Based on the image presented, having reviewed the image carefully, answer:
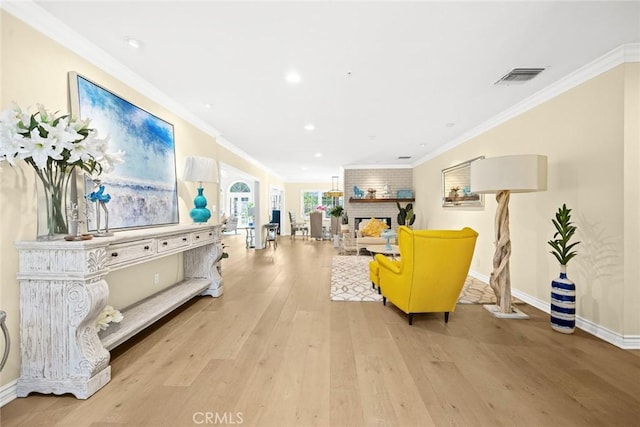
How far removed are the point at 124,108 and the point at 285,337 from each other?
2650 millimetres

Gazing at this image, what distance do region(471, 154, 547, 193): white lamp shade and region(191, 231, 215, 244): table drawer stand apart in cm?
328

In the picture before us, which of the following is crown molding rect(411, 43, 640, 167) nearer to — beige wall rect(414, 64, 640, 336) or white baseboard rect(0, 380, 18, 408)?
beige wall rect(414, 64, 640, 336)

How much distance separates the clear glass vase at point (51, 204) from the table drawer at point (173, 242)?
71cm

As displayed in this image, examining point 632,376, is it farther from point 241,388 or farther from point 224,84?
point 224,84

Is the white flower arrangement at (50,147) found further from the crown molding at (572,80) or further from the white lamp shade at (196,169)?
the crown molding at (572,80)

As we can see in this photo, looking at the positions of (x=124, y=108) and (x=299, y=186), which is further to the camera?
(x=299, y=186)

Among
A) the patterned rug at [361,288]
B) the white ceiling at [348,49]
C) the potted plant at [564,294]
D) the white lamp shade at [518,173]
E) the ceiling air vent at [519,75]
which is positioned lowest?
the patterned rug at [361,288]

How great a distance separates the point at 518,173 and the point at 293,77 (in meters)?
2.45

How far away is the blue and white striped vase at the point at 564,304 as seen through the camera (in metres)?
2.63

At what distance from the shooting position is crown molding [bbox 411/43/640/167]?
2.37 m

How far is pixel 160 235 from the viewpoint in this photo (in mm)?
2570

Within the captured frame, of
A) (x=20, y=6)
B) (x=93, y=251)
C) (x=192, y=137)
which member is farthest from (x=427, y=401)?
(x=192, y=137)

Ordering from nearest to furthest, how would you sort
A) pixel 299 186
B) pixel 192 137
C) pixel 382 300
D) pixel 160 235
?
pixel 160 235, pixel 382 300, pixel 192 137, pixel 299 186

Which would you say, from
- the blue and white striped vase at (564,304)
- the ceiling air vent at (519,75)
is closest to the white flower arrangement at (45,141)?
the ceiling air vent at (519,75)
